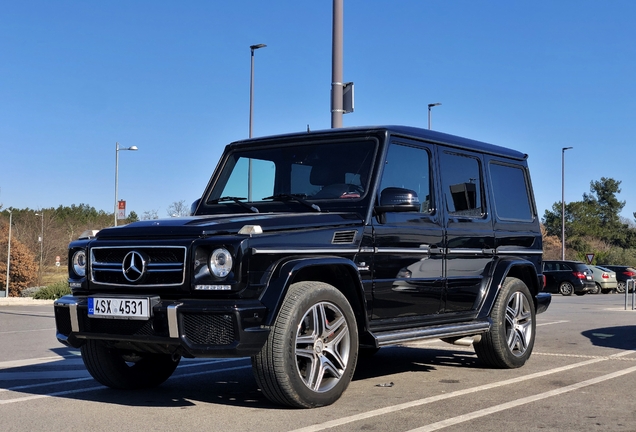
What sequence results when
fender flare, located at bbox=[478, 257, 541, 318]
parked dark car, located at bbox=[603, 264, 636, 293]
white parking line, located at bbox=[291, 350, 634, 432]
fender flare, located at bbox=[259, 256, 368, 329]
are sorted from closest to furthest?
white parking line, located at bbox=[291, 350, 634, 432] < fender flare, located at bbox=[259, 256, 368, 329] < fender flare, located at bbox=[478, 257, 541, 318] < parked dark car, located at bbox=[603, 264, 636, 293]

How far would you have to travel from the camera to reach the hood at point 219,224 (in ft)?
18.7

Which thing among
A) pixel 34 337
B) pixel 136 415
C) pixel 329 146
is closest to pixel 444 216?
pixel 329 146

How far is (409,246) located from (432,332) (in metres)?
0.76

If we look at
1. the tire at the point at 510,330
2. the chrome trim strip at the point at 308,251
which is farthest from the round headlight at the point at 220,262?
the tire at the point at 510,330

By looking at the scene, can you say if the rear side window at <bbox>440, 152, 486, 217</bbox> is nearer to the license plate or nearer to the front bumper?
the front bumper

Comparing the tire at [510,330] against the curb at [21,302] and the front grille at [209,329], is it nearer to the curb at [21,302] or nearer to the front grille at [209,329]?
the front grille at [209,329]

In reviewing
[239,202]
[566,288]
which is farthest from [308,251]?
[566,288]

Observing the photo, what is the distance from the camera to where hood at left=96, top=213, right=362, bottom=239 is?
5.71 m

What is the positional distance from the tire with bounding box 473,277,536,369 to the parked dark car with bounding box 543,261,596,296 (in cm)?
2755

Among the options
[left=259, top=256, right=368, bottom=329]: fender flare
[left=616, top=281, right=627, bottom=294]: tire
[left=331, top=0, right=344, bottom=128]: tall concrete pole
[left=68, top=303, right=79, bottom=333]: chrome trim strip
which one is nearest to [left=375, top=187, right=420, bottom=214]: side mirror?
[left=259, top=256, right=368, bottom=329]: fender flare

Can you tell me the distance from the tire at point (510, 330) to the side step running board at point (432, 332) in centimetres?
24

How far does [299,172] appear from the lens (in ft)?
23.6

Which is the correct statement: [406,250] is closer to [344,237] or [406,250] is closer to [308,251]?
[344,237]

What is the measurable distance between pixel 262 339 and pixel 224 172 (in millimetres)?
2664
